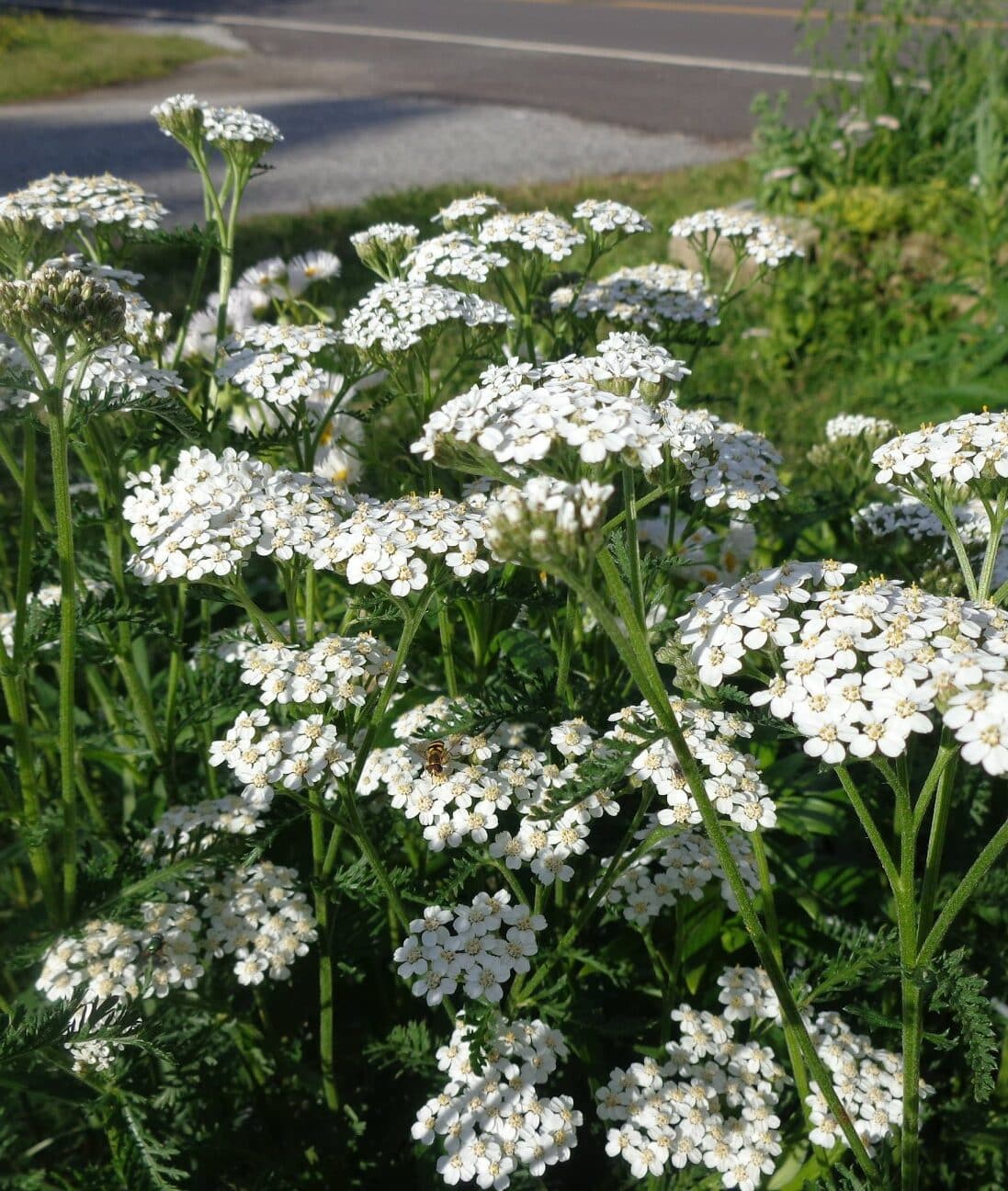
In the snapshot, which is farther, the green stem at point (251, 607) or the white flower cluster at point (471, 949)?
the green stem at point (251, 607)

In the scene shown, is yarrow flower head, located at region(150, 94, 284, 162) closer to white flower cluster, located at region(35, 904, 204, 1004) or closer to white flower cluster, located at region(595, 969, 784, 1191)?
white flower cluster, located at region(35, 904, 204, 1004)

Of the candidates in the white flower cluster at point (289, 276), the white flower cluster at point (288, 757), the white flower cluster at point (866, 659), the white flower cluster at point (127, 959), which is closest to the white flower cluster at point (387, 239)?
the white flower cluster at point (289, 276)

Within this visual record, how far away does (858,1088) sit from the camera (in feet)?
6.10

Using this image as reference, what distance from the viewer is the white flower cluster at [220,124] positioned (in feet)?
8.87

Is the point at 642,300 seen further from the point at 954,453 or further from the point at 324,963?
the point at 324,963

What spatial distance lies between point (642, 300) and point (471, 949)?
1.74 meters

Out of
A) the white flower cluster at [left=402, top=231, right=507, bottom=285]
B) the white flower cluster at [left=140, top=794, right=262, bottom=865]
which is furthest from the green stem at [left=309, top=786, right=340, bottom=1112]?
the white flower cluster at [left=402, top=231, right=507, bottom=285]

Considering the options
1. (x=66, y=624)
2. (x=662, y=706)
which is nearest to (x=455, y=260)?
(x=66, y=624)

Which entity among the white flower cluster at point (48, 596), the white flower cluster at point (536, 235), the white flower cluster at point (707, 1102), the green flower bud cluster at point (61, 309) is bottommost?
the white flower cluster at point (707, 1102)

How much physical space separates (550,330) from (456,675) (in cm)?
91

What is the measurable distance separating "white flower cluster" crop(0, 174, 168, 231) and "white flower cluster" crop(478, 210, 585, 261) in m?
0.84

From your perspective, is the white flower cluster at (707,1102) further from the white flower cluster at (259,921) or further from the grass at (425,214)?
the grass at (425,214)

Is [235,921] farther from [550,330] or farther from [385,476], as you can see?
[550,330]

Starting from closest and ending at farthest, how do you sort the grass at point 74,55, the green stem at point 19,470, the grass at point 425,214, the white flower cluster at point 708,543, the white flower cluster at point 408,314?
the green stem at point 19,470, the white flower cluster at point 408,314, the white flower cluster at point 708,543, the grass at point 425,214, the grass at point 74,55
